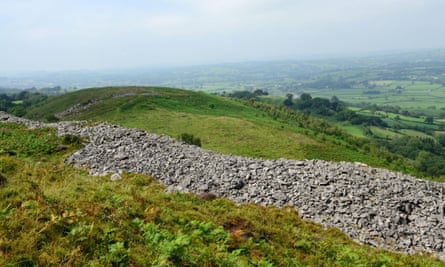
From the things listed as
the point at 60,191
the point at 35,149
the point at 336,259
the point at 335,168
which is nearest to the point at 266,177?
the point at 335,168

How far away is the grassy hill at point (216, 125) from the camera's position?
126 feet

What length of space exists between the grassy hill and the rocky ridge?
1530 cm

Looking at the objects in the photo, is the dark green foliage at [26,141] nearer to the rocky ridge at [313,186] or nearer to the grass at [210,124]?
the rocky ridge at [313,186]

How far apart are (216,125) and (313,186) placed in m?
31.9

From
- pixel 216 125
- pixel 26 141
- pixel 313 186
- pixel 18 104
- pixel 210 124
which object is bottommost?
pixel 216 125

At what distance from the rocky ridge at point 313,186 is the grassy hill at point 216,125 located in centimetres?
1530

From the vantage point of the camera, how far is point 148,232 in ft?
27.6

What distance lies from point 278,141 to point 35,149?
1149 inches

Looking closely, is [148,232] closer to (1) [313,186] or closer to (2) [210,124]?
(1) [313,186]

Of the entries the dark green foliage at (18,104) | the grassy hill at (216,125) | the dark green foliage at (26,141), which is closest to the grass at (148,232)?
the dark green foliage at (26,141)

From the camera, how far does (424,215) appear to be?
14.7 metres

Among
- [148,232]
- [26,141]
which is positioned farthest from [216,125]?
[148,232]

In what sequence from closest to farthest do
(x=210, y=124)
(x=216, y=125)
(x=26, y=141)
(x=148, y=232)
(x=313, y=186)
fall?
1. (x=148, y=232)
2. (x=313, y=186)
3. (x=26, y=141)
4. (x=216, y=125)
5. (x=210, y=124)

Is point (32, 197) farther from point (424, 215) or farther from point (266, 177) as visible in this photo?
point (424, 215)
